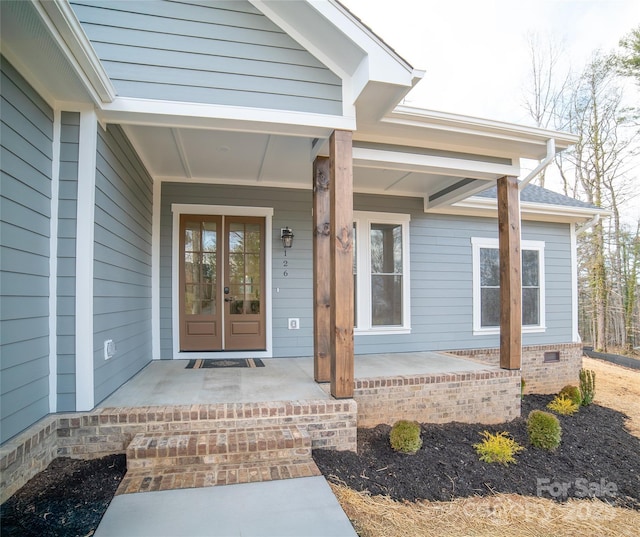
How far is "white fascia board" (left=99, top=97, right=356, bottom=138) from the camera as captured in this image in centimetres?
300

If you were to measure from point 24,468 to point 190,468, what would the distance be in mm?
968

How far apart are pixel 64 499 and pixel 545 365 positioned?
7205 millimetres

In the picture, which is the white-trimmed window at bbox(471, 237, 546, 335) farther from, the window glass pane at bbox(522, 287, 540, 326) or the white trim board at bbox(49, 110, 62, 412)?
the white trim board at bbox(49, 110, 62, 412)

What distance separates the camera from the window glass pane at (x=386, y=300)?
5906mm

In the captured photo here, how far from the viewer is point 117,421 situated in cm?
278

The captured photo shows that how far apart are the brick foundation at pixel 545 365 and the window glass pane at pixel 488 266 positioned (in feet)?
3.85

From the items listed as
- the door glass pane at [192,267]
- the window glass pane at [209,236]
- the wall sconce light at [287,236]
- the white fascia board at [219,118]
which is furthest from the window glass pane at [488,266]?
the door glass pane at [192,267]

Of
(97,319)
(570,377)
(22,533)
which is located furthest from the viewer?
(570,377)

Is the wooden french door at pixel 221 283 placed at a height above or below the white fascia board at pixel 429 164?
below

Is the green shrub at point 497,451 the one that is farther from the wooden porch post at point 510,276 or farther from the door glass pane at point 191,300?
the door glass pane at point 191,300

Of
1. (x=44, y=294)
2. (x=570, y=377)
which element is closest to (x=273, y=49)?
(x=44, y=294)

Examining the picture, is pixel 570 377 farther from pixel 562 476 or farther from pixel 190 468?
pixel 190 468

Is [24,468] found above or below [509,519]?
above

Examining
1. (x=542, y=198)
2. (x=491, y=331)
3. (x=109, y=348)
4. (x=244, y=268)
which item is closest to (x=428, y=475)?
(x=109, y=348)
